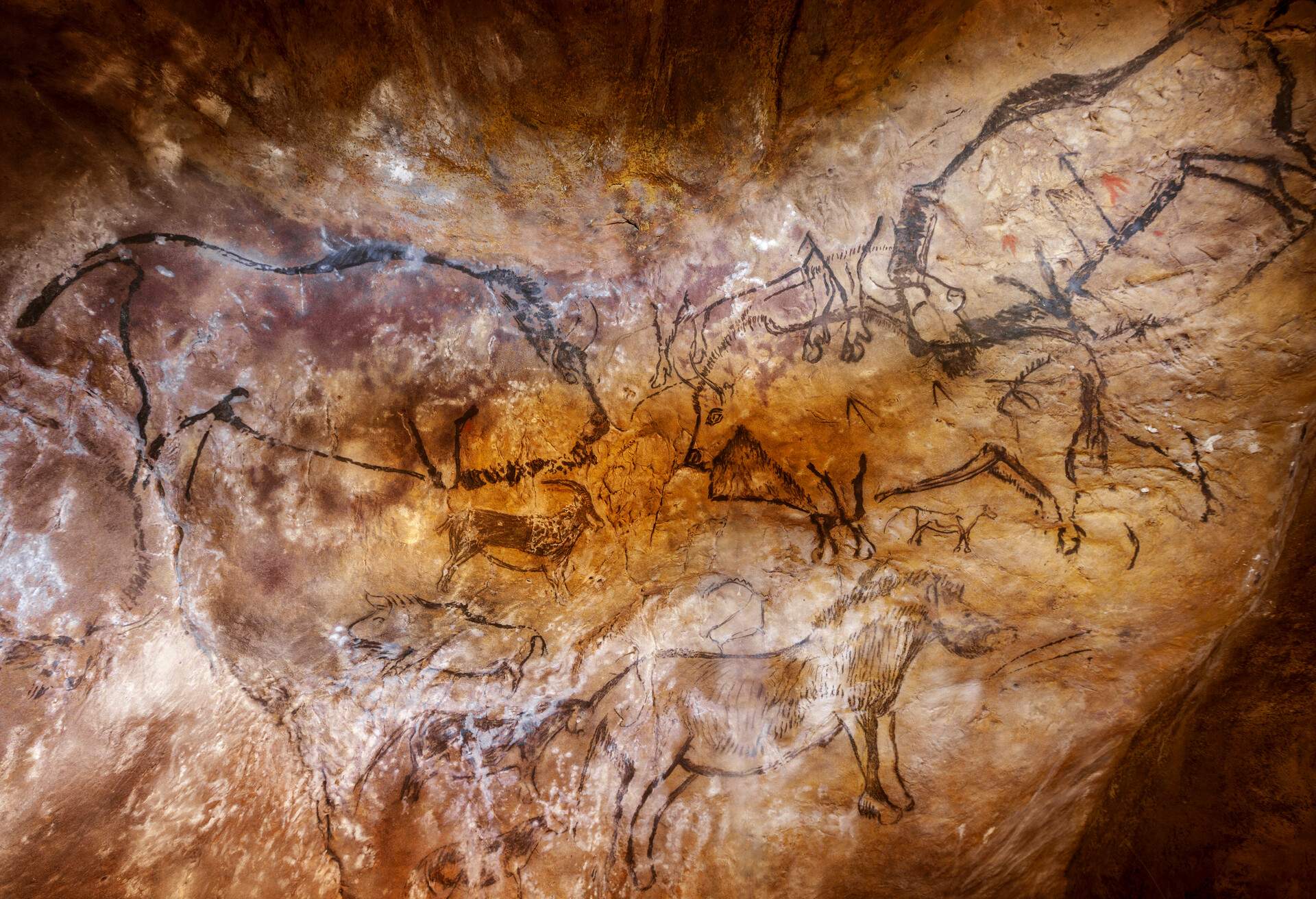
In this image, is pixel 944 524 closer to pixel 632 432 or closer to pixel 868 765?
pixel 868 765

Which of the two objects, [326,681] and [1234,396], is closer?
[1234,396]

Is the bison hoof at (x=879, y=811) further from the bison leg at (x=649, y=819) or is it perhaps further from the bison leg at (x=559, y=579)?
the bison leg at (x=559, y=579)

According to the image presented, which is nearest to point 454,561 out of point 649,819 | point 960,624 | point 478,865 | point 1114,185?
point 478,865

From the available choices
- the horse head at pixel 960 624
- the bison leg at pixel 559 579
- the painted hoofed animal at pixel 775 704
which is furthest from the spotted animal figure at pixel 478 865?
the horse head at pixel 960 624

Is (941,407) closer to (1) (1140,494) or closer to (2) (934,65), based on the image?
(1) (1140,494)

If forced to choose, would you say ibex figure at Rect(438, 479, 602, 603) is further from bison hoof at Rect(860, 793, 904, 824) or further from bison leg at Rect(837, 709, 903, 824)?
bison hoof at Rect(860, 793, 904, 824)

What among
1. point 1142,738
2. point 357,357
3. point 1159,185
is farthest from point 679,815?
point 1159,185
